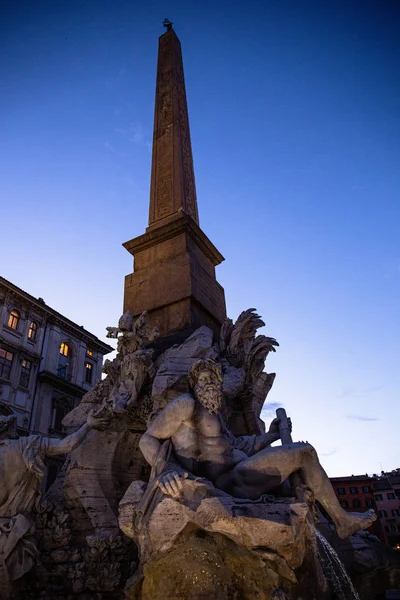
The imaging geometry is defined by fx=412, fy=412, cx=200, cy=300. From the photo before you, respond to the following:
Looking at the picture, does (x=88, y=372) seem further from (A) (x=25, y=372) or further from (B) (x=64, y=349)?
(A) (x=25, y=372)

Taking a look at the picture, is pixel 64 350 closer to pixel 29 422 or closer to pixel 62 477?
pixel 29 422

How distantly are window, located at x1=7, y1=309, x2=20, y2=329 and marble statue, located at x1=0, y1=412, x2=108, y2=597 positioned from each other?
19873mm

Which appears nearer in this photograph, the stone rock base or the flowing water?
→ the stone rock base

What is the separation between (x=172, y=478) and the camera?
309 cm

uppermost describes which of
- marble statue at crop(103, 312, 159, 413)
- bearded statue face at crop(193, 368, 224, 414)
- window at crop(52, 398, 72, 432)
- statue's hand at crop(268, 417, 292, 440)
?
window at crop(52, 398, 72, 432)

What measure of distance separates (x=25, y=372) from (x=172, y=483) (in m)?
21.1

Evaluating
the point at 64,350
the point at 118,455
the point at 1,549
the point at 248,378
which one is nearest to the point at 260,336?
the point at 248,378

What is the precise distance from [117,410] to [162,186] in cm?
596

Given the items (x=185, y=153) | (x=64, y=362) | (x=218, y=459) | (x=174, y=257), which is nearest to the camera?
(x=218, y=459)

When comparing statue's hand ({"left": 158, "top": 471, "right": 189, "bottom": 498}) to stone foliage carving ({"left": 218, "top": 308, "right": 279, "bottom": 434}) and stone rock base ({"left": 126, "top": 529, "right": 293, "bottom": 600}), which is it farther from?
stone foliage carving ({"left": 218, "top": 308, "right": 279, "bottom": 434})

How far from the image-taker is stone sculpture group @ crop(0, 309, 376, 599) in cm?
282

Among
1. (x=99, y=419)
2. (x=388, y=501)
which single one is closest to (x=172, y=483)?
(x=99, y=419)

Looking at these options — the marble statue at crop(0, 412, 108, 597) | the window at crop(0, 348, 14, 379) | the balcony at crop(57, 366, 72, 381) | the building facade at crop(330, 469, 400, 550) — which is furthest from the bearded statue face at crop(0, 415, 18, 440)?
the building facade at crop(330, 469, 400, 550)

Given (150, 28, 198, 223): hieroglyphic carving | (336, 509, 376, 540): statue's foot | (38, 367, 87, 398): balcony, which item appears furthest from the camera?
(38, 367, 87, 398): balcony
